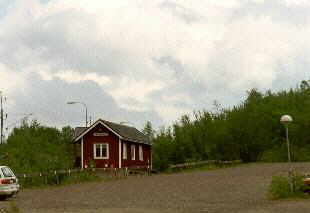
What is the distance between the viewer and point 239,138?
62.6 meters

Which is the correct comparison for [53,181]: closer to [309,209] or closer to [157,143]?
[309,209]

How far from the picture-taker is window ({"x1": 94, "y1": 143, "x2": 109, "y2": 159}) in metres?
53.0

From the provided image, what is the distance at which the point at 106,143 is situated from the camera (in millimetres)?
53031

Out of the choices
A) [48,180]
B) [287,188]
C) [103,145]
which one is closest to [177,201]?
[287,188]

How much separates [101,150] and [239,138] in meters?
16.3

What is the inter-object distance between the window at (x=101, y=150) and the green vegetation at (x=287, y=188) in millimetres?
30340

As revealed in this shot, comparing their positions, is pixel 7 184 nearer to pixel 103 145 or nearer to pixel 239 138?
pixel 103 145

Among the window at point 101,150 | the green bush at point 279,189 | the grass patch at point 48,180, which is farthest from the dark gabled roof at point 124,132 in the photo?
the green bush at point 279,189

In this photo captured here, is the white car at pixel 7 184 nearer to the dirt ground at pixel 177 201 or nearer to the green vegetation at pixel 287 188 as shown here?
the dirt ground at pixel 177 201

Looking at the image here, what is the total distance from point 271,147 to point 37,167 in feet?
101

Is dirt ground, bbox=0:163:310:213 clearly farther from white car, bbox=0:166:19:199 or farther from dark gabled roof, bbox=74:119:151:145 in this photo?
dark gabled roof, bbox=74:119:151:145

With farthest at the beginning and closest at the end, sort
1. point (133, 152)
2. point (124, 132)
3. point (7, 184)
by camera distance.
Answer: point (133, 152) → point (124, 132) → point (7, 184)

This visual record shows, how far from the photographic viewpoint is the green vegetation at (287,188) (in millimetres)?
22975

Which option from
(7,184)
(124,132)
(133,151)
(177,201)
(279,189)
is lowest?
(177,201)
